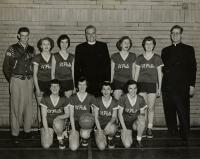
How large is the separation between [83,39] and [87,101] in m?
1.85

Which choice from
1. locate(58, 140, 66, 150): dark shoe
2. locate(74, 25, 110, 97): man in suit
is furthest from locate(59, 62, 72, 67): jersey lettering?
locate(58, 140, 66, 150): dark shoe

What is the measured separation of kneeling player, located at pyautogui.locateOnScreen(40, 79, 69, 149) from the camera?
296 inches

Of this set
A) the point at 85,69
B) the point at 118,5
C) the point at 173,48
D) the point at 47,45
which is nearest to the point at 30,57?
the point at 47,45

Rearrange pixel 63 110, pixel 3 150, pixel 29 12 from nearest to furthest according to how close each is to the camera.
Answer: pixel 3 150
pixel 63 110
pixel 29 12

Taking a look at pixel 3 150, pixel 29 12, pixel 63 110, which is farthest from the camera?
pixel 29 12

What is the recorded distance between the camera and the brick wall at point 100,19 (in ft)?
28.9

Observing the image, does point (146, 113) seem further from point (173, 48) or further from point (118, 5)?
point (118, 5)

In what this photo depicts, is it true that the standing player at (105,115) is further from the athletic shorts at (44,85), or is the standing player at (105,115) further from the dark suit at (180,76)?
the dark suit at (180,76)

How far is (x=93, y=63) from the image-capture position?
313 inches

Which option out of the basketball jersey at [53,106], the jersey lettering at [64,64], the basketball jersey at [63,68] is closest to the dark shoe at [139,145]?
the basketball jersey at [53,106]

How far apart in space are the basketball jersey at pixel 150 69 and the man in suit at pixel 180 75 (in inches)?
10.2

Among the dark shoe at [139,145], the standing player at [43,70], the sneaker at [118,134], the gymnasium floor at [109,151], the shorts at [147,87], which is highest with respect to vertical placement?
Result: the standing player at [43,70]

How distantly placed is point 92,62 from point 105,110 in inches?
41.4

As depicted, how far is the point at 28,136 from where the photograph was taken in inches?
321
